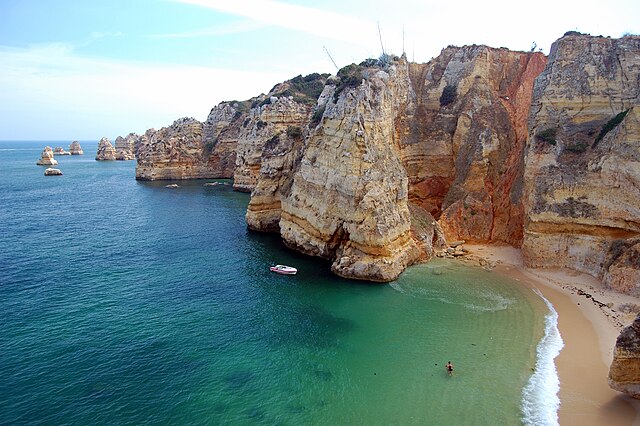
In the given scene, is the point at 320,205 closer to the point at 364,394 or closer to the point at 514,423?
the point at 364,394

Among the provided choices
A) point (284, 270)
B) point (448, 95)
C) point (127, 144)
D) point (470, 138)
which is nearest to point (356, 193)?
point (284, 270)

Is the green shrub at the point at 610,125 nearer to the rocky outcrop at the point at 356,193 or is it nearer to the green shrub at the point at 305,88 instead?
the rocky outcrop at the point at 356,193

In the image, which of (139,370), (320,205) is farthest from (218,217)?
(139,370)

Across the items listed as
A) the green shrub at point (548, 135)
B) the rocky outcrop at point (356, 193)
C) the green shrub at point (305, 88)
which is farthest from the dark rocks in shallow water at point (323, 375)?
the green shrub at point (305, 88)

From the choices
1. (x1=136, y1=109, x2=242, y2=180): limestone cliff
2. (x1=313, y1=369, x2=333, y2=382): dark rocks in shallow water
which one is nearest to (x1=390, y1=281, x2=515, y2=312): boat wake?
(x1=313, y1=369, x2=333, y2=382): dark rocks in shallow water

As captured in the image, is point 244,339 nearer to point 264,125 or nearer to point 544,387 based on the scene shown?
point 544,387

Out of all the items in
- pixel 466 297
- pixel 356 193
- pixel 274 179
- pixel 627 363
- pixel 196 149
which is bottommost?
pixel 466 297
